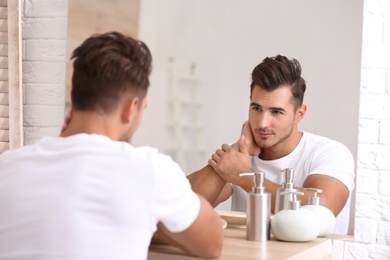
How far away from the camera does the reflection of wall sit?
A: 350cm

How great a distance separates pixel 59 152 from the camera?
1.48m

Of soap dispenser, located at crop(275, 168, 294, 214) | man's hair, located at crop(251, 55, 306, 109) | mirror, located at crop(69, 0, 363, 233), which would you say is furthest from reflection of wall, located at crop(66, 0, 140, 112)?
soap dispenser, located at crop(275, 168, 294, 214)

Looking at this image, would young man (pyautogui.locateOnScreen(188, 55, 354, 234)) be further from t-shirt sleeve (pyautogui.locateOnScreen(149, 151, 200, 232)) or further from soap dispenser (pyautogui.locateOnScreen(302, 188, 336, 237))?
t-shirt sleeve (pyautogui.locateOnScreen(149, 151, 200, 232))

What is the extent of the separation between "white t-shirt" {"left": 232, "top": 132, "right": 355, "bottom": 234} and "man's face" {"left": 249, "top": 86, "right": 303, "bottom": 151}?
0.07m

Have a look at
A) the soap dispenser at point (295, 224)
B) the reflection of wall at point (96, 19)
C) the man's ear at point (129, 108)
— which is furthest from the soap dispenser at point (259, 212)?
the reflection of wall at point (96, 19)

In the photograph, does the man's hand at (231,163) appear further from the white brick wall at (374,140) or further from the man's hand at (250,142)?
the white brick wall at (374,140)

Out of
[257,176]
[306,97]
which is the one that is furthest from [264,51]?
[257,176]

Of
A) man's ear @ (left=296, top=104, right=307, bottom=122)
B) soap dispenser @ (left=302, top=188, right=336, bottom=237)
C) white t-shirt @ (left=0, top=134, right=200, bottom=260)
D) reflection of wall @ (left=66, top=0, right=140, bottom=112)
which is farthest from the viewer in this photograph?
reflection of wall @ (left=66, top=0, right=140, bottom=112)

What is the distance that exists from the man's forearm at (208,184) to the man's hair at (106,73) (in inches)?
45.5

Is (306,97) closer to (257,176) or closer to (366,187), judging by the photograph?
(366,187)

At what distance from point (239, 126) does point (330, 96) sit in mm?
468

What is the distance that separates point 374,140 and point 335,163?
22cm

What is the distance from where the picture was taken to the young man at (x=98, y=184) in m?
1.43

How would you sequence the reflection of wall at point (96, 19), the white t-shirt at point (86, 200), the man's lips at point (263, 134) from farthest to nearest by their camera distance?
the reflection of wall at point (96, 19)
the man's lips at point (263, 134)
the white t-shirt at point (86, 200)
